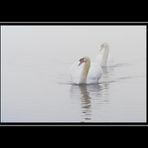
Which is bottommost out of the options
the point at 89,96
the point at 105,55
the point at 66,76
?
the point at 89,96

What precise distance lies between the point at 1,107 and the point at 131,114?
0.82 m

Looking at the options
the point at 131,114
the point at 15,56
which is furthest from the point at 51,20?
the point at 131,114

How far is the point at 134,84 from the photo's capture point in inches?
275

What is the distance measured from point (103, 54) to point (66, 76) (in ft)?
0.90

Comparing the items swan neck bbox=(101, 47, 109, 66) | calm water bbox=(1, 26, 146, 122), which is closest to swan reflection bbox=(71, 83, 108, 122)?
calm water bbox=(1, 26, 146, 122)

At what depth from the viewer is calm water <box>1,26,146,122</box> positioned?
6969mm

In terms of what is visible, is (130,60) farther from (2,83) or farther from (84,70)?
(2,83)

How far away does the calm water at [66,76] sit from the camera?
6969 millimetres

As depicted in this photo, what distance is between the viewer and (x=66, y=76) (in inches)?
276

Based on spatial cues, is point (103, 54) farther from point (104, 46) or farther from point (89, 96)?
point (89, 96)

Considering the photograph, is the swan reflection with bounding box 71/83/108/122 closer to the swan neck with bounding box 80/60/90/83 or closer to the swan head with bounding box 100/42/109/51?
the swan neck with bounding box 80/60/90/83

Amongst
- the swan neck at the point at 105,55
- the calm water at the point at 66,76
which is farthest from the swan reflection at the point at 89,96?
the swan neck at the point at 105,55

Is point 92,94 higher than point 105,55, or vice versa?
point 105,55

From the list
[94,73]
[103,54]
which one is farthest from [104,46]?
[94,73]
